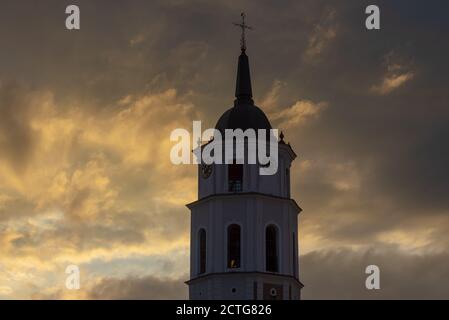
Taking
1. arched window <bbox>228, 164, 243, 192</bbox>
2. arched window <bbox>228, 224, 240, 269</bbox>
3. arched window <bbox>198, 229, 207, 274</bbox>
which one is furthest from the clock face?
arched window <bbox>228, 224, 240, 269</bbox>

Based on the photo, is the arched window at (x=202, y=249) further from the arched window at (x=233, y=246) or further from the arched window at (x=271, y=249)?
the arched window at (x=271, y=249)

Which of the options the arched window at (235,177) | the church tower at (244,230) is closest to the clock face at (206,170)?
the church tower at (244,230)

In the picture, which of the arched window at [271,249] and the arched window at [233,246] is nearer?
the arched window at [233,246]

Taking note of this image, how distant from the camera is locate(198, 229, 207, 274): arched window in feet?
268

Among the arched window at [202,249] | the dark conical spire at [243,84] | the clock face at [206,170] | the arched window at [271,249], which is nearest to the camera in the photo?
the arched window at [271,249]

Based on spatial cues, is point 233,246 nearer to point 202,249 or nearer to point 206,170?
point 202,249

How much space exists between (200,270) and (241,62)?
18.5 m

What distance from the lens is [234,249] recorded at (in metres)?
80.4

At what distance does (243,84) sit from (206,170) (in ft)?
27.3

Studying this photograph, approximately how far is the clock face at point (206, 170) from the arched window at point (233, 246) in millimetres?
5278

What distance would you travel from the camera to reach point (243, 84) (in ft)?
286

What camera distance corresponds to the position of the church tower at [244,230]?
260 feet

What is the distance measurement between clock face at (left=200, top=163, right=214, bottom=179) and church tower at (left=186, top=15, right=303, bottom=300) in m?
0.08
